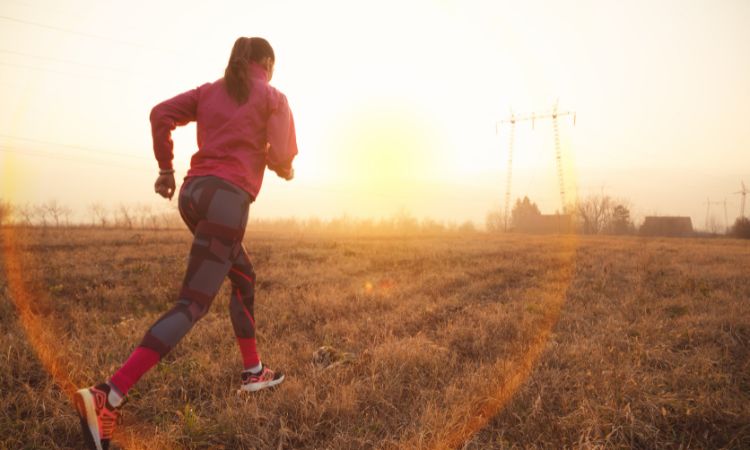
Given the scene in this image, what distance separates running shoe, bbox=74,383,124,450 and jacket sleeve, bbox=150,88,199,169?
1.38 metres

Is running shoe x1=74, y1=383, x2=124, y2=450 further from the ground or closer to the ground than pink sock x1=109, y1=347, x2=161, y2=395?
closer to the ground

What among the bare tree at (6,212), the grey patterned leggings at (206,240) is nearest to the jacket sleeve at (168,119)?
the grey patterned leggings at (206,240)

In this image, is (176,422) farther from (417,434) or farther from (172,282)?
(172,282)

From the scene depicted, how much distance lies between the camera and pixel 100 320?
498 cm

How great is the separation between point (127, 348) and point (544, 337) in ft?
14.3

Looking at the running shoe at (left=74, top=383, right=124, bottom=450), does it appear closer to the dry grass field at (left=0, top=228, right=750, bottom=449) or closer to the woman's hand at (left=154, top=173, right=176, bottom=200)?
the dry grass field at (left=0, top=228, right=750, bottom=449)

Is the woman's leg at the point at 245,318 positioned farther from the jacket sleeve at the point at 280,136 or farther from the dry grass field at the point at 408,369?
the jacket sleeve at the point at 280,136

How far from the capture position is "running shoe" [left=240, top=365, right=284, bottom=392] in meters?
2.86

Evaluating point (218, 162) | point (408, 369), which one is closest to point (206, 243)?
point (218, 162)

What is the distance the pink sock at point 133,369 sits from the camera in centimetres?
204

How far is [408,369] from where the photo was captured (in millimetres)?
3295

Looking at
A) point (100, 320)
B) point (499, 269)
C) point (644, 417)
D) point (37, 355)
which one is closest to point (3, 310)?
point (100, 320)

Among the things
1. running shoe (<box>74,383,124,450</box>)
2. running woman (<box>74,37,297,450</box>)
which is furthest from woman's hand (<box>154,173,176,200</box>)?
running shoe (<box>74,383,124,450</box>)

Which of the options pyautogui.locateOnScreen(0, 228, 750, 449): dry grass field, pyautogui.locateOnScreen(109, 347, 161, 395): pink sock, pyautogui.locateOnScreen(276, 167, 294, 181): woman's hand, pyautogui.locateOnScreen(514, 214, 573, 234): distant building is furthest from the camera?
pyautogui.locateOnScreen(514, 214, 573, 234): distant building
